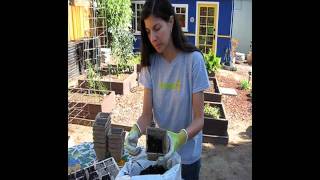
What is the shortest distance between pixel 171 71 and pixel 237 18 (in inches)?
448

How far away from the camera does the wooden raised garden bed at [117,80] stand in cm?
688

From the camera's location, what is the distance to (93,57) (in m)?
8.25

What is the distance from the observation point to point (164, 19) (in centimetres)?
182

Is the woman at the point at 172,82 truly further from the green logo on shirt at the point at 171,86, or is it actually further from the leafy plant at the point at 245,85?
the leafy plant at the point at 245,85

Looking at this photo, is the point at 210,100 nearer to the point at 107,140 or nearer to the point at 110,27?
the point at 110,27

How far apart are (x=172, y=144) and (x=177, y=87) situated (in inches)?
14.0

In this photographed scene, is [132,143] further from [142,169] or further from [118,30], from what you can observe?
[118,30]

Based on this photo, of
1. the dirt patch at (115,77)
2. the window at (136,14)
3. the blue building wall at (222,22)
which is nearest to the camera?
the dirt patch at (115,77)

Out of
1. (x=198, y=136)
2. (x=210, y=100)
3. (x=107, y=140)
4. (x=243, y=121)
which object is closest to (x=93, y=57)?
(x=210, y=100)

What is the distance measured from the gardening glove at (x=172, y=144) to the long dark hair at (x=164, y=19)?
0.48m

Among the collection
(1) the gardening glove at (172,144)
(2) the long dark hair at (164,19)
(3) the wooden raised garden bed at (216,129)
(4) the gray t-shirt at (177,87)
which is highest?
(2) the long dark hair at (164,19)

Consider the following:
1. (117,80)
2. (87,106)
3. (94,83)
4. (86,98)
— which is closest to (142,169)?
(87,106)

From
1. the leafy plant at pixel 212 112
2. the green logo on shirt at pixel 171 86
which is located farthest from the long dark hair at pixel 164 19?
the leafy plant at pixel 212 112

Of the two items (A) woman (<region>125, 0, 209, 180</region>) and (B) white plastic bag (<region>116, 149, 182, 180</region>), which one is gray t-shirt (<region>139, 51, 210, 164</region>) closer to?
(A) woman (<region>125, 0, 209, 180</region>)
